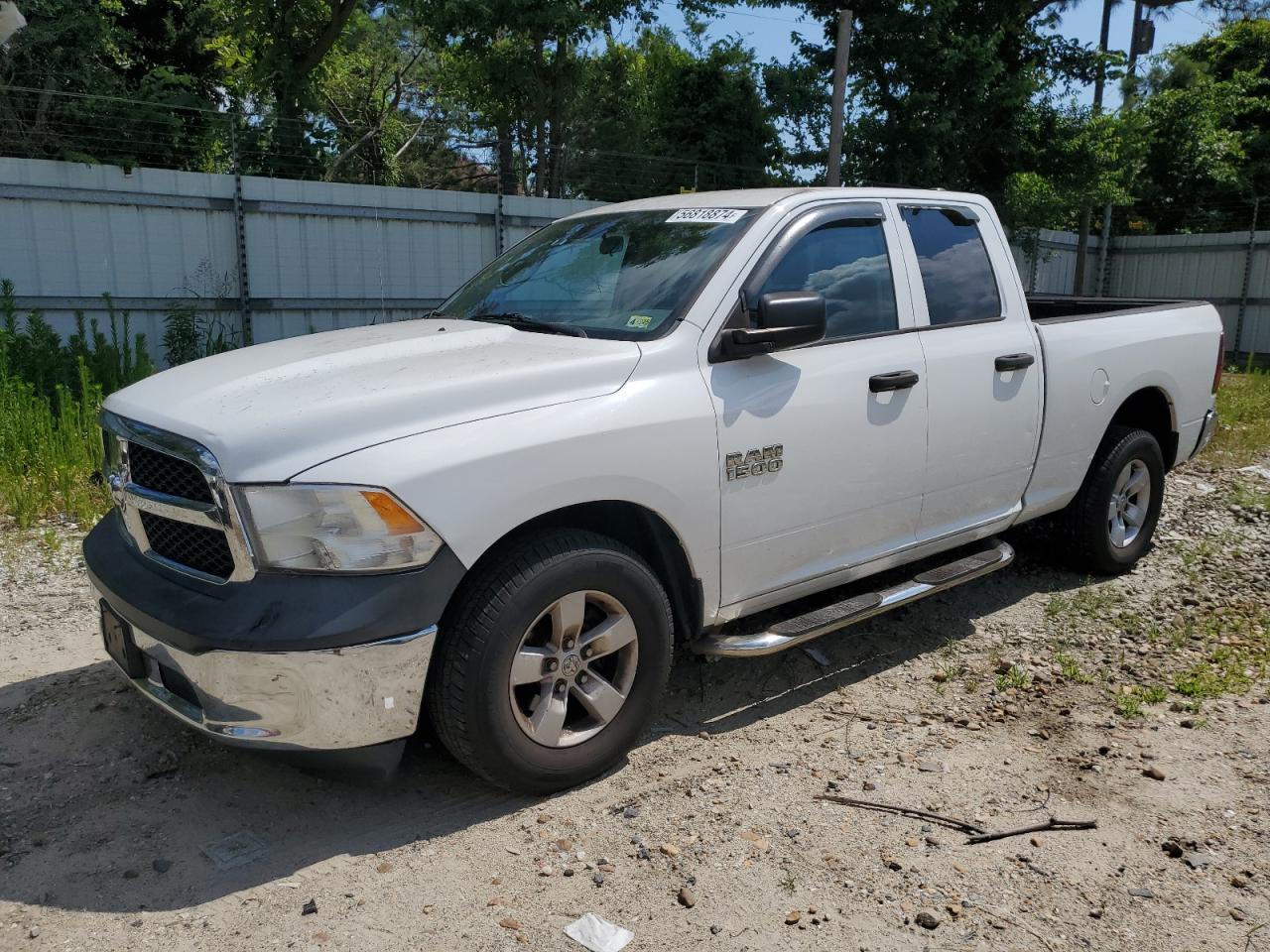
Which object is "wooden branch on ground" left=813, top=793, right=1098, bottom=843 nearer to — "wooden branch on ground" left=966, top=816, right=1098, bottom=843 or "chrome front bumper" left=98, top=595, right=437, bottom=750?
"wooden branch on ground" left=966, top=816, right=1098, bottom=843

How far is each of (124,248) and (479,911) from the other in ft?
29.9

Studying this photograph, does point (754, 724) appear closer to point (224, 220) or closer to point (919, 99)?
point (224, 220)

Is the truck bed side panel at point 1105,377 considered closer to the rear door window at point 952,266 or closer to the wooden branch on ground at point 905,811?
the rear door window at point 952,266

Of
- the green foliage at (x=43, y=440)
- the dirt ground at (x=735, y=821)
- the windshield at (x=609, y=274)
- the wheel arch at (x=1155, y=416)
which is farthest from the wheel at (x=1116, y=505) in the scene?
the green foliage at (x=43, y=440)

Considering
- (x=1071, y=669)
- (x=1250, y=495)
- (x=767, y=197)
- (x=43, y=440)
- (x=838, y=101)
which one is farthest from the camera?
(x=838, y=101)

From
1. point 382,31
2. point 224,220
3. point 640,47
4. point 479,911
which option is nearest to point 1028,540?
point 479,911

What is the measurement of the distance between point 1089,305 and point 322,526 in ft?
17.1

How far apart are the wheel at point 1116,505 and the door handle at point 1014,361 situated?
995mm

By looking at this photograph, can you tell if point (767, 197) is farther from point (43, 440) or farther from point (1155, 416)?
point (43, 440)

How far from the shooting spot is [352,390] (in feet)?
10.3

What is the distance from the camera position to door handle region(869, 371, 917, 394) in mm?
4039

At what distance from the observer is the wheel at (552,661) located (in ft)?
10.0

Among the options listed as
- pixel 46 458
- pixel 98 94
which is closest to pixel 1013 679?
pixel 46 458

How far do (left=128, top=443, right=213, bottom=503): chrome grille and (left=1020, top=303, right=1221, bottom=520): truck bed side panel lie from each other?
12.0 ft
